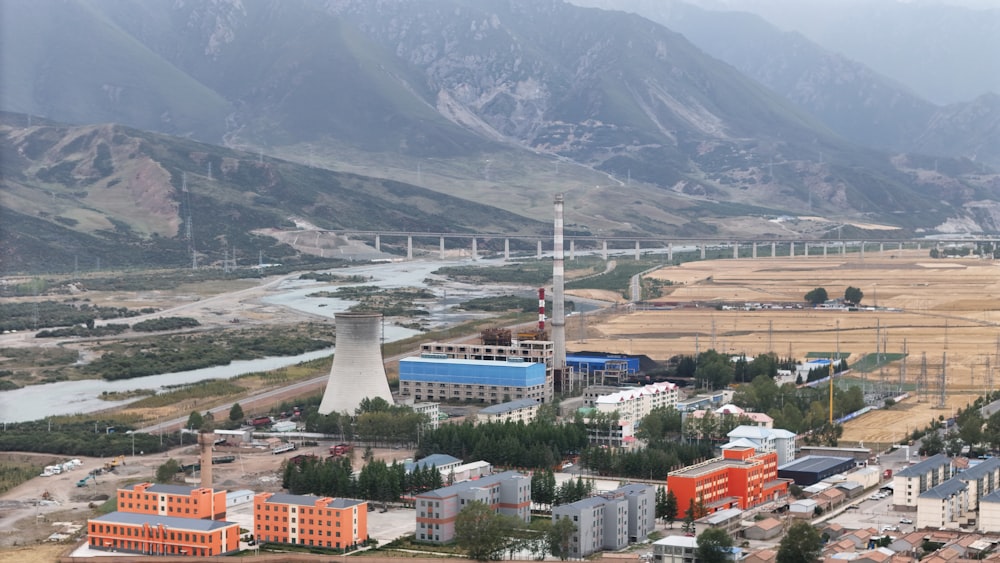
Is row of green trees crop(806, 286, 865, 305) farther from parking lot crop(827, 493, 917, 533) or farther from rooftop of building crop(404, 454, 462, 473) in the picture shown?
rooftop of building crop(404, 454, 462, 473)

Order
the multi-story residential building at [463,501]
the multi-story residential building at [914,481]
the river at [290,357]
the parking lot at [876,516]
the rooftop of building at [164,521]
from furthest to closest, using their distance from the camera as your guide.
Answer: the river at [290,357]
the multi-story residential building at [914,481]
the parking lot at [876,516]
the multi-story residential building at [463,501]
the rooftop of building at [164,521]

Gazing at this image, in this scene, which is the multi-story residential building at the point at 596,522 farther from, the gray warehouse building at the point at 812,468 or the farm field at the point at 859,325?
the farm field at the point at 859,325

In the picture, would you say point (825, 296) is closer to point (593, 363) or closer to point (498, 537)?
point (593, 363)

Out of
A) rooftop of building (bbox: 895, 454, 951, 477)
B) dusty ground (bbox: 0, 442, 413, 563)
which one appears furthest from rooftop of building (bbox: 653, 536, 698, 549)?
dusty ground (bbox: 0, 442, 413, 563)

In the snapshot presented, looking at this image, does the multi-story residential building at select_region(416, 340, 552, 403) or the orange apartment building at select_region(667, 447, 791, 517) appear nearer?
the orange apartment building at select_region(667, 447, 791, 517)

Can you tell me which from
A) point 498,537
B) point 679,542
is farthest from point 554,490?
point 679,542

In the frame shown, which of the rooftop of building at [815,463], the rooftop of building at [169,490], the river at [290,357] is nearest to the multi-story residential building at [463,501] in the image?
the rooftop of building at [169,490]
